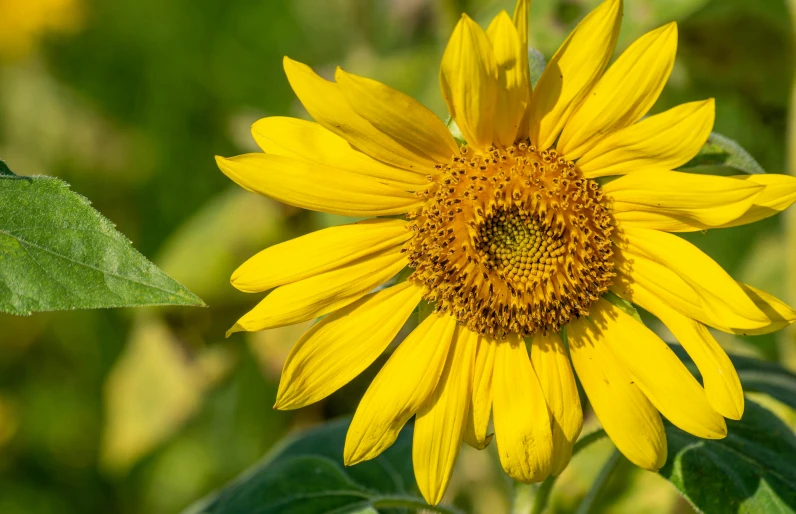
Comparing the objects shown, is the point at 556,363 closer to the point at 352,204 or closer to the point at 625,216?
the point at 625,216

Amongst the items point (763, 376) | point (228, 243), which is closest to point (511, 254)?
point (763, 376)

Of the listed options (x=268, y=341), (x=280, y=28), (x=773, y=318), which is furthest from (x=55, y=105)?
(x=773, y=318)

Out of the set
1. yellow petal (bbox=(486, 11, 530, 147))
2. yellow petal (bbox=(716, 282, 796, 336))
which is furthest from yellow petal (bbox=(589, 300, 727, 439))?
yellow petal (bbox=(486, 11, 530, 147))

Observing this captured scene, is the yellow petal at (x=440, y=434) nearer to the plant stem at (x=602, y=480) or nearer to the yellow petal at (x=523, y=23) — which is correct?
the plant stem at (x=602, y=480)

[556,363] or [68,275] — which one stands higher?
[68,275]

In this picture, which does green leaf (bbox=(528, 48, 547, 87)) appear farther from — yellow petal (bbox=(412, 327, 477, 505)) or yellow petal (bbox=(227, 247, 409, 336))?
yellow petal (bbox=(412, 327, 477, 505))

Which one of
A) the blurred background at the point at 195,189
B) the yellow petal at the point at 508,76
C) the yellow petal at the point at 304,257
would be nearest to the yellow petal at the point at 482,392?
the yellow petal at the point at 304,257
